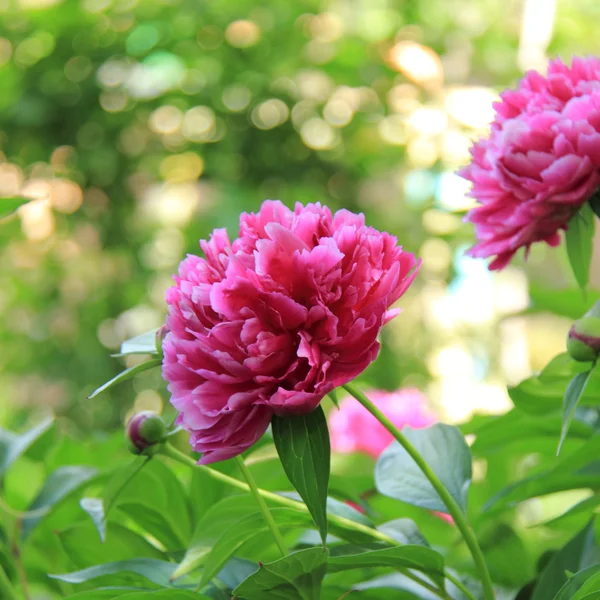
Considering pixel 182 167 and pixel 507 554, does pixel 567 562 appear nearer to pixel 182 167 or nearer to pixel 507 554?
pixel 507 554

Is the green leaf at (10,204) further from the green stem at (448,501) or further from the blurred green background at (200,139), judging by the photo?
the blurred green background at (200,139)

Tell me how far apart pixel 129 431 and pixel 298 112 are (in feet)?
4.51

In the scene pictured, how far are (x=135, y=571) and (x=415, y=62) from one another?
4.30 ft

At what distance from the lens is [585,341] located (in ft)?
1.13

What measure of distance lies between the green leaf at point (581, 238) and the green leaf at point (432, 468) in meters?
0.10

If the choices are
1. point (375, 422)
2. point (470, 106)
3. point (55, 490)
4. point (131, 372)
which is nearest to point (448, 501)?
point (131, 372)

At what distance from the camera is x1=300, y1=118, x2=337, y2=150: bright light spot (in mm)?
1680

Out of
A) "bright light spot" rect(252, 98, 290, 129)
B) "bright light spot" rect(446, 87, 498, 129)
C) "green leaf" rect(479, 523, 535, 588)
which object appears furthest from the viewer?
"bright light spot" rect(252, 98, 290, 129)

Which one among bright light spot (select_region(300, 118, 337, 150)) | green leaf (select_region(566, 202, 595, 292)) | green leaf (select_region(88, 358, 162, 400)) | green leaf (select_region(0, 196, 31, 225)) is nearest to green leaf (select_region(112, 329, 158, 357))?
green leaf (select_region(88, 358, 162, 400))

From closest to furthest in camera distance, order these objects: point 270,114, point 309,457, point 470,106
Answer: point 309,457 → point 470,106 → point 270,114

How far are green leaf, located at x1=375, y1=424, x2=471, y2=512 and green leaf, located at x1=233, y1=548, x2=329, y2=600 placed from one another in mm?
90

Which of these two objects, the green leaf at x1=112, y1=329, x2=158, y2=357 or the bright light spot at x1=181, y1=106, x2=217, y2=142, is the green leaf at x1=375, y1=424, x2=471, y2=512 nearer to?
the green leaf at x1=112, y1=329, x2=158, y2=357

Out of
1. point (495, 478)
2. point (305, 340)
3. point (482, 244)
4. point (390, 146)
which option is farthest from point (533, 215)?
point (390, 146)

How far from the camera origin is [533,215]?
1.37 ft
